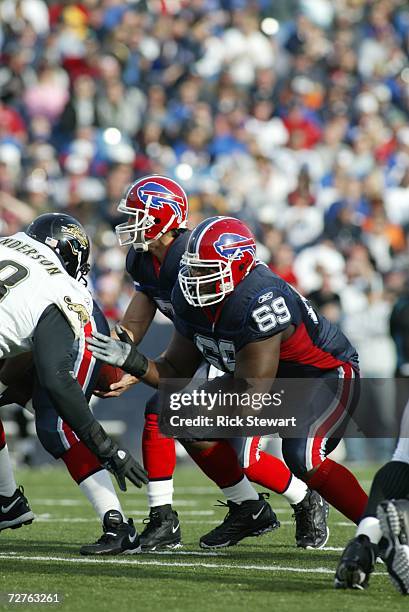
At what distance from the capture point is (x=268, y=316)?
16.8 ft

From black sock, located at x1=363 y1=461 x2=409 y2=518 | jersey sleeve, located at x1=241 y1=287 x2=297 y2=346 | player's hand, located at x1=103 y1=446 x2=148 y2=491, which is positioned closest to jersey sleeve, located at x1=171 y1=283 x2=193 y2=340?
jersey sleeve, located at x1=241 y1=287 x2=297 y2=346

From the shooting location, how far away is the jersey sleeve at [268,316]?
200 inches

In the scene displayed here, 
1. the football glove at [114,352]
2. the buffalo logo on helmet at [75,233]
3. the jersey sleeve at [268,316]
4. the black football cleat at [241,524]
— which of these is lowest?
the black football cleat at [241,524]

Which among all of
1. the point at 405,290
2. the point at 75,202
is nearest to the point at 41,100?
the point at 75,202

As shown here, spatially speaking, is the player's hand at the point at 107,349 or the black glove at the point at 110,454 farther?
the black glove at the point at 110,454

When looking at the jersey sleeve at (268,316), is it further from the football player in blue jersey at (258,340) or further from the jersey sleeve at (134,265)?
the jersey sleeve at (134,265)

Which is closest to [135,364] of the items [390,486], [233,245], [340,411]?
[233,245]

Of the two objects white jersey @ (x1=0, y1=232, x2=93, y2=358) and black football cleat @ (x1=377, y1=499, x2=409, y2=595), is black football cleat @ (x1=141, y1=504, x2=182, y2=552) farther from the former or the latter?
black football cleat @ (x1=377, y1=499, x2=409, y2=595)

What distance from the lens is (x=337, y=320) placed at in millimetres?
11172

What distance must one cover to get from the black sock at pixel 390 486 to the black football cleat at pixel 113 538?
157cm

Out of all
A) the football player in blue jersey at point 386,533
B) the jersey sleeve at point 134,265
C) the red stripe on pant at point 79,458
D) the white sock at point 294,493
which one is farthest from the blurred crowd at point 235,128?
the football player in blue jersey at point 386,533

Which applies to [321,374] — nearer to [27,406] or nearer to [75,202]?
[27,406]

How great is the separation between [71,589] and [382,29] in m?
12.7

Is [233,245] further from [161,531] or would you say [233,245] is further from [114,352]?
[161,531]
